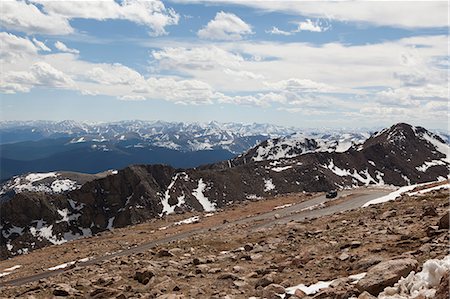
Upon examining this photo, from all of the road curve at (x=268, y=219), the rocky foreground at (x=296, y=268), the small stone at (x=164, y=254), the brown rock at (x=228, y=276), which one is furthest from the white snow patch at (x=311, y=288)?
the road curve at (x=268, y=219)

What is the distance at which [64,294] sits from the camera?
21.5 metres

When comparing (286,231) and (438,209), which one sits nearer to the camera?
(438,209)

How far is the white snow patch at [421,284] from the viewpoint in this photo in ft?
40.2

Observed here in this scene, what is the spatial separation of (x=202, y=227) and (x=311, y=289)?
44.4 meters

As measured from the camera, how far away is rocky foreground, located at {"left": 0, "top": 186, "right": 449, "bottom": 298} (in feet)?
48.9

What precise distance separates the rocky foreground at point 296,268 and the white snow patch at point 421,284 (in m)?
0.05

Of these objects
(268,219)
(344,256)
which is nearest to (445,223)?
(344,256)

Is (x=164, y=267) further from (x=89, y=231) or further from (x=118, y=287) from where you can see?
(x=89, y=231)

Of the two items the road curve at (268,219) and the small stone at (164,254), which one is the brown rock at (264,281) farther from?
the road curve at (268,219)

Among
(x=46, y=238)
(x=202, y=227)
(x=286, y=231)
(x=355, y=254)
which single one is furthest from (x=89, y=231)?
(x=355, y=254)

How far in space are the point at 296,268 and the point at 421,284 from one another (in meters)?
8.05

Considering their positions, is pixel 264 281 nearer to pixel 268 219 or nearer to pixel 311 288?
pixel 311 288

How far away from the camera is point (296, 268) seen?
795 inches

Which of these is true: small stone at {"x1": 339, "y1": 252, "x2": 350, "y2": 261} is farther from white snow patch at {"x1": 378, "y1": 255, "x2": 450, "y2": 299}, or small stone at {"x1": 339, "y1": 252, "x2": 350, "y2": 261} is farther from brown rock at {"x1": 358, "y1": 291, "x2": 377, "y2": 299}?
brown rock at {"x1": 358, "y1": 291, "x2": 377, "y2": 299}
